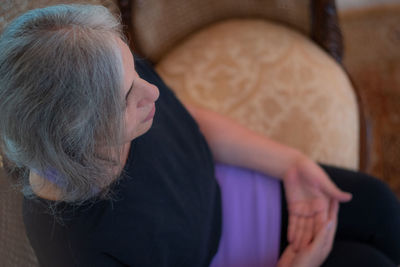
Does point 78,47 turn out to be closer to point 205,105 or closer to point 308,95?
point 205,105

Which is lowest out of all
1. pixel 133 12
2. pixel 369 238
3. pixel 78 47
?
pixel 369 238

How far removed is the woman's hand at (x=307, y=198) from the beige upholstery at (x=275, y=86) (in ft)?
0.48

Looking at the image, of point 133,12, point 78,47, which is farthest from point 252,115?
point 78,47

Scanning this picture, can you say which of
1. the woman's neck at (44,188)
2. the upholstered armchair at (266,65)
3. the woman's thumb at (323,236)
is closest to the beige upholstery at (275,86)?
the upholstered armchair at (266,65)

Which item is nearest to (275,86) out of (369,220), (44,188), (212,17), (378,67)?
(212,17)

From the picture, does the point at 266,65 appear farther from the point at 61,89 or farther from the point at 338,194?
the point at 61,89

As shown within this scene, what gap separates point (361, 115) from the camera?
105 centimetres

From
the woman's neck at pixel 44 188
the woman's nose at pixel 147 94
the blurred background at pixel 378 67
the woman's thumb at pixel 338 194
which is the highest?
the woman's nose at pixel 147 94

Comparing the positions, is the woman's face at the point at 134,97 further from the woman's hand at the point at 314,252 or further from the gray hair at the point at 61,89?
the woman's hand at the point at 314,252

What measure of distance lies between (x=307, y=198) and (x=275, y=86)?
31 cm

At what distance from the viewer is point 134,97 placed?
501 mm

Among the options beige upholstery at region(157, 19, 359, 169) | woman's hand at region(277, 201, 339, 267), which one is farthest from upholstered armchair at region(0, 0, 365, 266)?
woman's hand at region(277, 201, 339, 267)

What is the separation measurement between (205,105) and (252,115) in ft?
0.40

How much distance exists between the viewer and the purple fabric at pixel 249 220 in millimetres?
773
